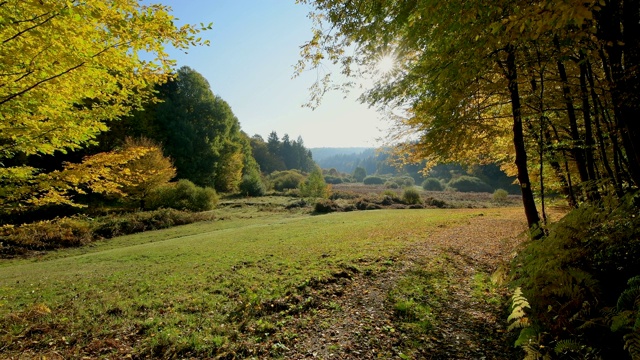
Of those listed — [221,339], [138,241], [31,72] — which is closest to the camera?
[31,72]

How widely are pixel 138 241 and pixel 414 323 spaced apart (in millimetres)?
16233

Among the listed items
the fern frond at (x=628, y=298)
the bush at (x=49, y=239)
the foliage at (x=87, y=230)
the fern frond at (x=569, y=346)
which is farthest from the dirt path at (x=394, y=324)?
the bush at (x=49, y=239)

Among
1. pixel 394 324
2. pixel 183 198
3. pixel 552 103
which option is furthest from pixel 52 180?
pixel 183 198

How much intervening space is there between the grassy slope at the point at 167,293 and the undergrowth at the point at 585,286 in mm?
3822

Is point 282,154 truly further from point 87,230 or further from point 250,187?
point 87,230

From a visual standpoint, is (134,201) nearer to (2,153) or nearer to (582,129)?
(2,153)

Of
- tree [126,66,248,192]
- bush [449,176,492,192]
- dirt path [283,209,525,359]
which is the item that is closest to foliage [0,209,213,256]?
dirt path [283,209,525,359]

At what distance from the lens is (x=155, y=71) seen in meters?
5.50

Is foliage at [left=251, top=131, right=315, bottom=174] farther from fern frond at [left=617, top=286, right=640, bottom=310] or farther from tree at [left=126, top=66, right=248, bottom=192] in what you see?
fern frond at [left=617, top=286, right=640, bottom=310]

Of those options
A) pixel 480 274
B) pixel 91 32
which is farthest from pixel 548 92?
pixel 91 32

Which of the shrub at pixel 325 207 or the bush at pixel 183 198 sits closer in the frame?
the bush at pixel 183 198

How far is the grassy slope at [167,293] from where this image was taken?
14.3ft

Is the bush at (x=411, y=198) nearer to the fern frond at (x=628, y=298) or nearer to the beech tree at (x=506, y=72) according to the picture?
the beech tree at (x=506, y=72)

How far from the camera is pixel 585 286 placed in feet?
10.7
